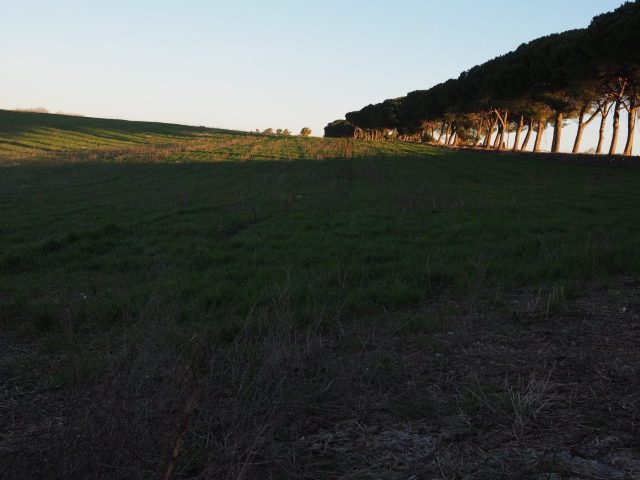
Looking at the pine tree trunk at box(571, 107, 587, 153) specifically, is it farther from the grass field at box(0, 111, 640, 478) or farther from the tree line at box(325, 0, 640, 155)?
the grass field at box(0, 111, 640, 478)

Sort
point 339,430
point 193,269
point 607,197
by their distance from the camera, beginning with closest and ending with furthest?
point 339,430, point 193,269, point 607,197

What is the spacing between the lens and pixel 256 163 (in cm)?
3522

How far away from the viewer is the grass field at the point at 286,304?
3102 millimetres

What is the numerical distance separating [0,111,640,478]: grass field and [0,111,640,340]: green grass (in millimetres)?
59

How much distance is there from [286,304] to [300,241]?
16.3 ft

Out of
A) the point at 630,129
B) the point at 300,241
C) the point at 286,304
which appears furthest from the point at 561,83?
the point at 286,304

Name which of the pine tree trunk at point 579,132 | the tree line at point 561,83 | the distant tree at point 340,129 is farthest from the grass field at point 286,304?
the distant tree at point 340,129

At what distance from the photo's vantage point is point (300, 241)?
10.5 metres

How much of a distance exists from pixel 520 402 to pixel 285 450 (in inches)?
59.5

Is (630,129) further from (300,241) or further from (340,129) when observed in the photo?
(340,129)

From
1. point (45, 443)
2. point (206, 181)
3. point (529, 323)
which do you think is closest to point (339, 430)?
point (45, 443)

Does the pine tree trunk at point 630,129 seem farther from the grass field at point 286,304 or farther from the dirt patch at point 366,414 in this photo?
the dirt patch at point 366,414

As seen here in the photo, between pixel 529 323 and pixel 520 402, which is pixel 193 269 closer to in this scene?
pixel 529 323

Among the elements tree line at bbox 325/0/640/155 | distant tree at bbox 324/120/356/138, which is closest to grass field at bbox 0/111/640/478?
tree line at bbox 325/0/640/155
